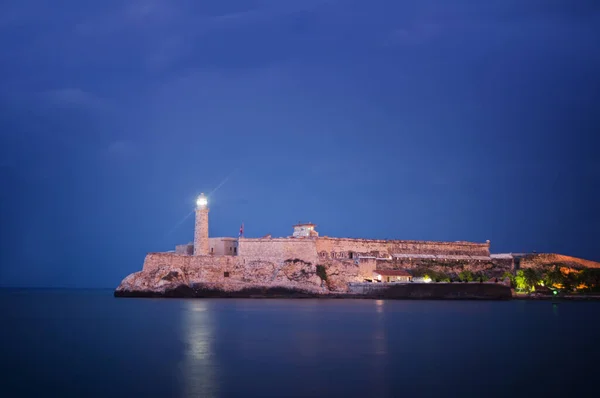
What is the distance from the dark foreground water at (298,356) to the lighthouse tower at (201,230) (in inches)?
538

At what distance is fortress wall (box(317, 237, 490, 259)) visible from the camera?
42.4 metres

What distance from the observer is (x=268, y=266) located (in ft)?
129

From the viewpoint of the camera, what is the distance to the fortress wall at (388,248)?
1671 inches

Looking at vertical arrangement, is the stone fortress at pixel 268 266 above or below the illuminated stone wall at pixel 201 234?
below

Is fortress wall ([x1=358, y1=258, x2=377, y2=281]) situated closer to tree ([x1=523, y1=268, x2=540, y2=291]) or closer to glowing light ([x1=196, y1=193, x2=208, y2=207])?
glowing light ([x1=196, y1=193, x2=208, y2=207])

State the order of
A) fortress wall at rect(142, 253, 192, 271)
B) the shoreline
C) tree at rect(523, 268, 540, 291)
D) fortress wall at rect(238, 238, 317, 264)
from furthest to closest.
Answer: tree at rect(523, 268, 540, 291) < fortress wall at rect(238, 238, 317, 264) < the shoreline < fortress wall at rect(142, 253, 192, 271)

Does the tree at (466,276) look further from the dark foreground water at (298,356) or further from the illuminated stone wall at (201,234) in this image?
the dark foreground water at (298,356)

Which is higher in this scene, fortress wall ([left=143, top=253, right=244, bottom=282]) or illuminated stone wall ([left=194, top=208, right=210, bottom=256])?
illuminated stone wall ([left=194, top=208, right=210, bottom=256])

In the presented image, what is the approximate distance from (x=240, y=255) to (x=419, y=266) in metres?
13.0

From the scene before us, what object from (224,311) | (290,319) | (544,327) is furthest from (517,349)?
(224,311)

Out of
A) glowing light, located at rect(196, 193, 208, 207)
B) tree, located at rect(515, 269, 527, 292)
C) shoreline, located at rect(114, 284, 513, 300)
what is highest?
glowing light, located at rect(196, 193, 208, 207)

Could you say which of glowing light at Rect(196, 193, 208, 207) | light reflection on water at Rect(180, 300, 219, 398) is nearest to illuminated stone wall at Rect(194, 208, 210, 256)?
glowing light at Rect(196, 193, 208, 207)

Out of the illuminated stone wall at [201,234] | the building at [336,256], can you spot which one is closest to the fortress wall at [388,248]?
the building at [336,256]

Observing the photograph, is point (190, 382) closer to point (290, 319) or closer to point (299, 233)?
point (290, 319)
